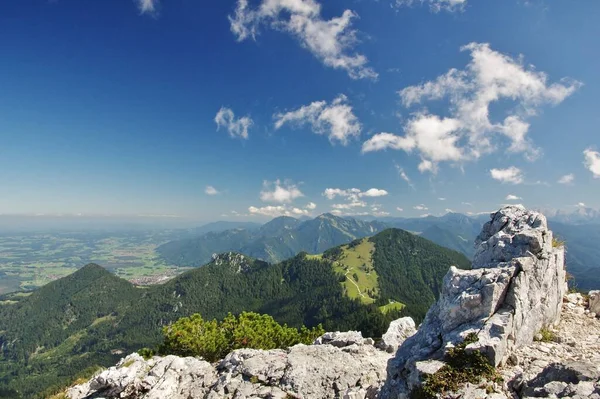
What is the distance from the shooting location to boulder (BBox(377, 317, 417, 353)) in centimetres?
3610

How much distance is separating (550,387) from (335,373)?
18.0 m

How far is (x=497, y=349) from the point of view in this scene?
52.3ft

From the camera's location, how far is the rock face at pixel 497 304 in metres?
16.9

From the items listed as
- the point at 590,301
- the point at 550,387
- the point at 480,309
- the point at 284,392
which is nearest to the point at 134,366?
the point at 284,392

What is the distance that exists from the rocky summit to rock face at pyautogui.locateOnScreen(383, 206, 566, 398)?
6 cm

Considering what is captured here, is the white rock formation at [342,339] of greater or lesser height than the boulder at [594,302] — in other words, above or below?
below

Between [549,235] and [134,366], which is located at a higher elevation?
[549,235]

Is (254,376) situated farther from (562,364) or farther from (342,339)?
(562,364)

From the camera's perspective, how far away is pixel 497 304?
58.7ft

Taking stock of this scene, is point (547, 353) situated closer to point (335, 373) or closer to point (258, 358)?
point (335, 373)

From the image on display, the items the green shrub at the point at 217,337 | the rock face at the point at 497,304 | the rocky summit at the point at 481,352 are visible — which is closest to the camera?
the rocky summit at the point at 481,352

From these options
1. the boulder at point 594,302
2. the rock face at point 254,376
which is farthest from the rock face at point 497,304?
the rock face at point 254,376

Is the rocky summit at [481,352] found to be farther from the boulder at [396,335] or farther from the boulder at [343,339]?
the boulder at [343,339]

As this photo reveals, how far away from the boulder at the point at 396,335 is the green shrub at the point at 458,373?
69.9 feet
